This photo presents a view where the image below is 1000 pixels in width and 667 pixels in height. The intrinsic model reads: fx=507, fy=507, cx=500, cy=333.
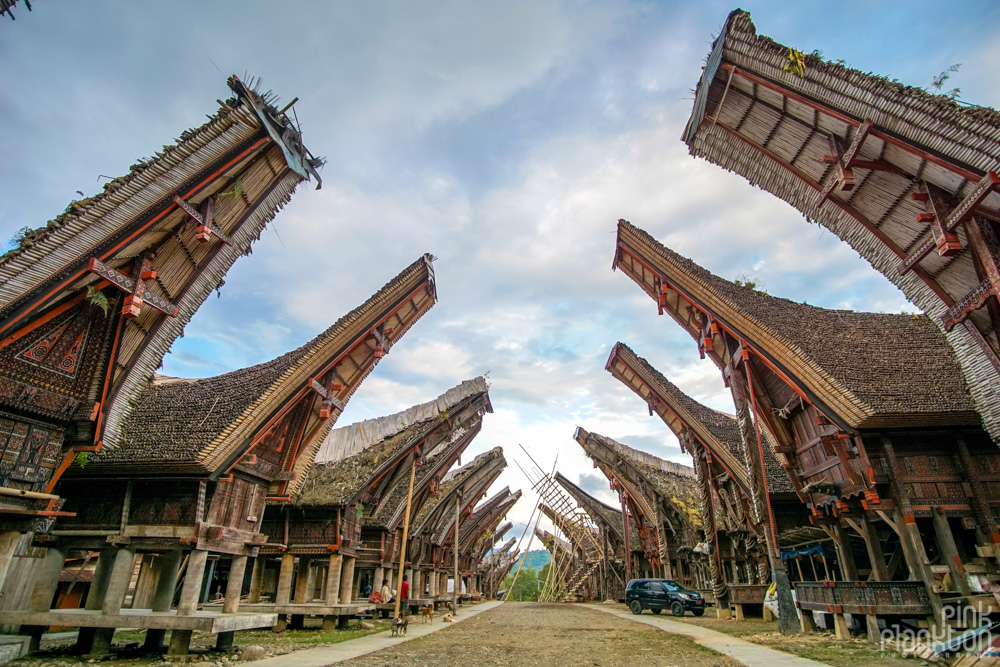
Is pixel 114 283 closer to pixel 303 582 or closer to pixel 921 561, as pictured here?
pixel 303 582

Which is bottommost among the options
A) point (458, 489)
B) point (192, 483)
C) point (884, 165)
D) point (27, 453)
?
point (192, 483)

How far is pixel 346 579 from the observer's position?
55.4 ft

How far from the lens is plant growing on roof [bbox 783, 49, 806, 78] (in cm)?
830

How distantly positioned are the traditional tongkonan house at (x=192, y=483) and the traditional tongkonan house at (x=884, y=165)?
8.56 m

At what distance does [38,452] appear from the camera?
8438mm

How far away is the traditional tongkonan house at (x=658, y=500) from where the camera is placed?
81.5ft

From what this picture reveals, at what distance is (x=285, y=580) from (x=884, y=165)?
17944mm

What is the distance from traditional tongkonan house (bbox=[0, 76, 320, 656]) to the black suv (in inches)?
821

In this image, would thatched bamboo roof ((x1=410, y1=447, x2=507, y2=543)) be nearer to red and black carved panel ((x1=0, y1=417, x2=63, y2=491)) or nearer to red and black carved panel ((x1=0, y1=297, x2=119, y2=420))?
red and black carved panel ((x1=0, y1=417, x2=63, y2=491))

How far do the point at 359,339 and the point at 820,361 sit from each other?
11.1 metres

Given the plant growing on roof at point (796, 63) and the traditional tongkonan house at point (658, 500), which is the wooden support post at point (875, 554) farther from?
the traditional tongkonan house at point (658, 500)

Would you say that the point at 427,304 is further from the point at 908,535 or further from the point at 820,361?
the point at 908,535

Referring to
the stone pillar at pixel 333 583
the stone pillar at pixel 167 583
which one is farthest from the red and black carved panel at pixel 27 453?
the stone pillar at pixel 333 583

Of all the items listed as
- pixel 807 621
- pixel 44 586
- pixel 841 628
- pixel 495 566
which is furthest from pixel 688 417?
pixel 495 566
